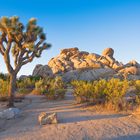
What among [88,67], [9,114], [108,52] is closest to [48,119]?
[9,114]

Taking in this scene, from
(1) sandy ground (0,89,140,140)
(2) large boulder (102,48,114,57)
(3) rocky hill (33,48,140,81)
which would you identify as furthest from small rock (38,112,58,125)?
(2) large boulder (102,48,114,57)

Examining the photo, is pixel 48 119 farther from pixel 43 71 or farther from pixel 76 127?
pixel 43 71

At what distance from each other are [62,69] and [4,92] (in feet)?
66.4

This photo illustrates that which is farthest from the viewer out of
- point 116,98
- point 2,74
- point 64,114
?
point 2,74

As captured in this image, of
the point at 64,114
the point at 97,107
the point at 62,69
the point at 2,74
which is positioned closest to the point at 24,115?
the point at 64,114

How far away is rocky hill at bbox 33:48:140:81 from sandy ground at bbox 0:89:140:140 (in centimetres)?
2284

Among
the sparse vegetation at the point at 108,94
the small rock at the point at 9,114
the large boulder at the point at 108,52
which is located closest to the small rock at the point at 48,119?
the small rock at the point at 9,114

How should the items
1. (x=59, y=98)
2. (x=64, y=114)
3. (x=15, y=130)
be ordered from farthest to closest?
(x=59, y=98), (x=64, y=114), (x=15, y=130)

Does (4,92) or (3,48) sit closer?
(3,48)

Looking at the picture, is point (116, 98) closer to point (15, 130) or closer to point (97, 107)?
point (97, 107)

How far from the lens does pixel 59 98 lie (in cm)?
1498

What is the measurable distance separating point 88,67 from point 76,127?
2731 centimetres

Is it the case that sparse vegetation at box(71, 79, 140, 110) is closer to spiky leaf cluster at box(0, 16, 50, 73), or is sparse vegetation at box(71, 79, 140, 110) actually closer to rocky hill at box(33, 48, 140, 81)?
spiky leaf cluster at box(0, 16, 50, 73)

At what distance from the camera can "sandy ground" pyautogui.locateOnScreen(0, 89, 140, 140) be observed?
315 inches
